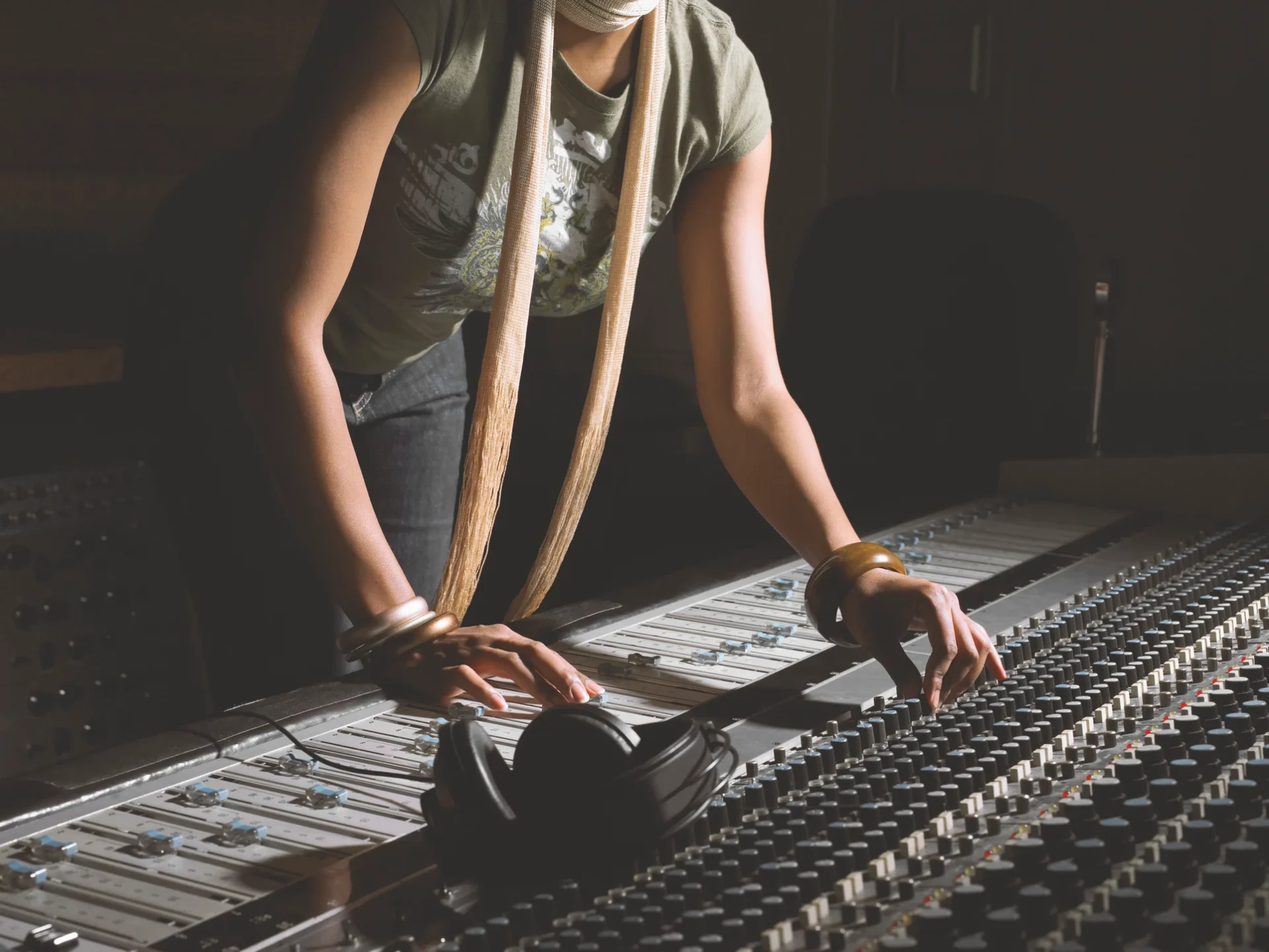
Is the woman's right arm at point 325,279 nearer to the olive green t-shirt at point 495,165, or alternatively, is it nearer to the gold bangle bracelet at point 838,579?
the olive green t-shirt at point 495,165

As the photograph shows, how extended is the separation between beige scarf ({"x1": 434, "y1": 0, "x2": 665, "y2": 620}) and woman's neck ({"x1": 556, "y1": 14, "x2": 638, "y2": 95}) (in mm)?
24

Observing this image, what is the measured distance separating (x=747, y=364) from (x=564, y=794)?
31.7 inches

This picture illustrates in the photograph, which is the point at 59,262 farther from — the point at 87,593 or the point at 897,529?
the point at 897,529

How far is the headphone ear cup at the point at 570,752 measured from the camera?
77 cm

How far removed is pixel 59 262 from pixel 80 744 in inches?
48.4

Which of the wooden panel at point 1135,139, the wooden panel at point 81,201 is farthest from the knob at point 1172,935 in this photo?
the wooden panel at point 1135,139

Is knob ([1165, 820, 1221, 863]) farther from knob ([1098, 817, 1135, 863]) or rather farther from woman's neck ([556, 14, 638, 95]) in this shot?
woman's neck ([556, 14, 638, 95])

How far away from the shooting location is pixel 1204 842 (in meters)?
0.72

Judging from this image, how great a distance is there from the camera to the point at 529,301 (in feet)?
4.70

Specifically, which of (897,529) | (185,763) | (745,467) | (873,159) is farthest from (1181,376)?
(185,763)

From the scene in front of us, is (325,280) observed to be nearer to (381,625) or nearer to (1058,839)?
(381,625)

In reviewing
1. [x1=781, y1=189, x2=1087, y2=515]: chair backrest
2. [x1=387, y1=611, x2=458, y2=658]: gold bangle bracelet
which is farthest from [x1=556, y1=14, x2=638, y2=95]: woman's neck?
[x1=781, y1=189, x2=1087, y2=515]: chair backrest

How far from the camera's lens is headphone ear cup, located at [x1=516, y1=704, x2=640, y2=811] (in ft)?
2.53

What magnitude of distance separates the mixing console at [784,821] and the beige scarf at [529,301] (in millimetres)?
241
